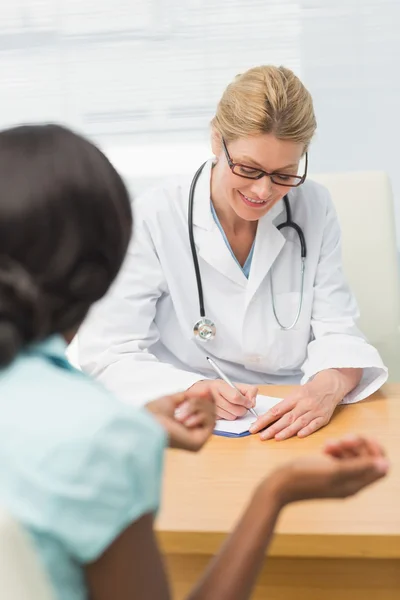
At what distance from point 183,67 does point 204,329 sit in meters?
1.26

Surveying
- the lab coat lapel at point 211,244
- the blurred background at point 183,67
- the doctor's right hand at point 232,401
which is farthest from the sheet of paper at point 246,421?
the blurred background at point 183,67

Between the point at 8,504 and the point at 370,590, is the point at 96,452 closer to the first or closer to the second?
the point at 8,504

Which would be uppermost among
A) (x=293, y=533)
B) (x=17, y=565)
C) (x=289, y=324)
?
(x=17, y=565)

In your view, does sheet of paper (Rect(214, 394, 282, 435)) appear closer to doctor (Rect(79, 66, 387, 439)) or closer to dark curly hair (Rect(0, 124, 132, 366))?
doctor (Rect(79, 66, 387, 439))

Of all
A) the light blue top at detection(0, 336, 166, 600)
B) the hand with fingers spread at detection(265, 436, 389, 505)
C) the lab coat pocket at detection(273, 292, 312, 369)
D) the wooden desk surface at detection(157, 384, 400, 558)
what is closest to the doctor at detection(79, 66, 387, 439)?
the lab coat pocket at detection(273, 292, 312, 369)

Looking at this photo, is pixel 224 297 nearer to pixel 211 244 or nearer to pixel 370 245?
pixel 211 244

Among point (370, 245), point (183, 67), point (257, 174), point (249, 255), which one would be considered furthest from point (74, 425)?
point (183, 67)

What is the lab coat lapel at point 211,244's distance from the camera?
169 centimetres

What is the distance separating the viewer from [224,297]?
170cm

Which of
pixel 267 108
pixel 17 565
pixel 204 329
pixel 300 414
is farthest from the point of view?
pixel 204 329

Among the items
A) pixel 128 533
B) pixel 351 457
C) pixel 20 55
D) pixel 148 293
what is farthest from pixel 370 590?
pixel 20 55

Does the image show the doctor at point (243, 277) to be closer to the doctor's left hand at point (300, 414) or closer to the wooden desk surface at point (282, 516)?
the doctor's left hand at point (300, 414)

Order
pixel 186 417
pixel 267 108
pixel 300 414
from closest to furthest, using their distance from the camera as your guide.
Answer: pixel 186 417 < pixel 300 414 < pixel 267 108

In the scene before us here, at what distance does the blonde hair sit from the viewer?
154cm
